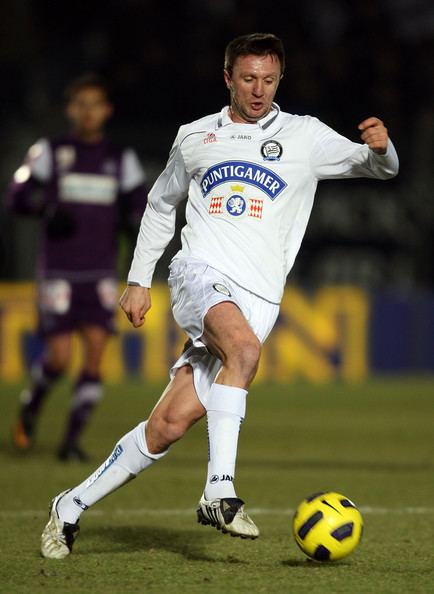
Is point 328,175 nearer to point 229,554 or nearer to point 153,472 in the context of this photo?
point 229,554

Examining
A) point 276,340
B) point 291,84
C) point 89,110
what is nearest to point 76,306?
point 89,110

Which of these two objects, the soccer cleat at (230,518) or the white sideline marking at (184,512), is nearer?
the soccer cleat at (230,518)

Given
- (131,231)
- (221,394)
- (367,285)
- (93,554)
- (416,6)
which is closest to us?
(221,394)

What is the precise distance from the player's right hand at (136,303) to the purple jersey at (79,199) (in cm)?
352

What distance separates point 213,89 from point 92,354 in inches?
364

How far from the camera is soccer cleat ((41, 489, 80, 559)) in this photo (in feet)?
16.0

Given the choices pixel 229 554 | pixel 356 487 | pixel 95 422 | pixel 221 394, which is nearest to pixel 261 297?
pixel 221 394

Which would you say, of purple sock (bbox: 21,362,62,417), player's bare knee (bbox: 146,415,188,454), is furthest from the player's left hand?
purple sock (bbox: 21,362,62,417)

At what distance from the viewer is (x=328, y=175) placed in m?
5.07

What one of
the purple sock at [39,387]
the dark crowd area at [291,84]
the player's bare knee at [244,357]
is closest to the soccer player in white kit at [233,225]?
the player's bare knee at [244,357]

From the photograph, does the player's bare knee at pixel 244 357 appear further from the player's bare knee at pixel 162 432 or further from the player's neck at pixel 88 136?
the player's neck at pixel 88 136

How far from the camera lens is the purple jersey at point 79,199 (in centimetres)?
862

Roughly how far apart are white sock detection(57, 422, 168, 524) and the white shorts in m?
0.31

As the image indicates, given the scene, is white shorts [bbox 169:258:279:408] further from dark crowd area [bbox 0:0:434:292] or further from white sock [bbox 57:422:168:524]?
dark crowd area [bbox 0:0:434:292]
